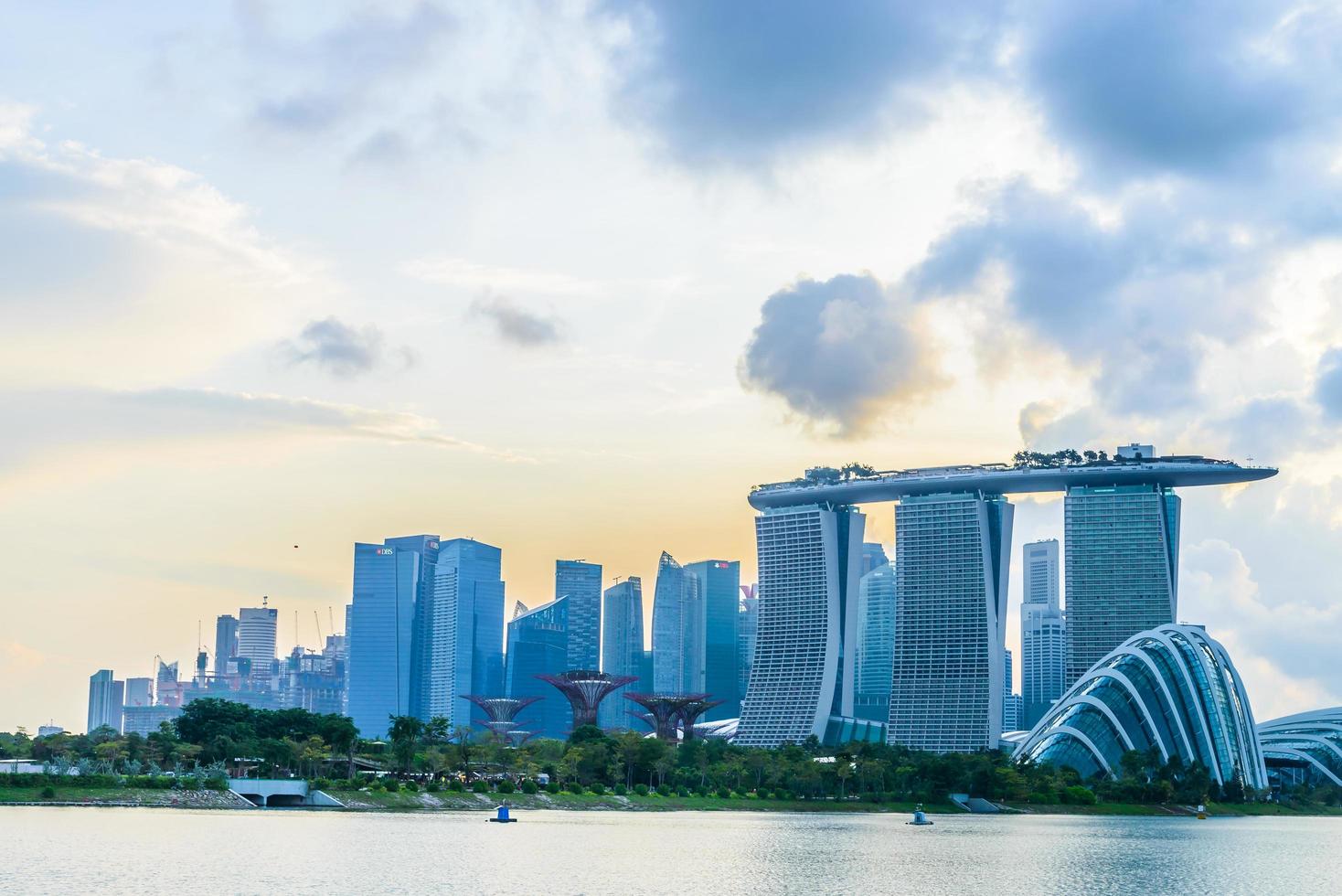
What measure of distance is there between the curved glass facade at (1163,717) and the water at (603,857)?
58060 millimetres

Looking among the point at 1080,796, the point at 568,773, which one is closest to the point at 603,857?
the point at 568,773

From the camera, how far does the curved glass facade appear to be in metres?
185

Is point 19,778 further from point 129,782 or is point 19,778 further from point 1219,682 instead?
point 1219,682

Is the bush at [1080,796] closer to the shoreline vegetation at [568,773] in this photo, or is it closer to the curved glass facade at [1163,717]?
the shoreline vegetation at [568,773]

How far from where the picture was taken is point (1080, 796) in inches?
6516

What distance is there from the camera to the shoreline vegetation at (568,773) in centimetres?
13188

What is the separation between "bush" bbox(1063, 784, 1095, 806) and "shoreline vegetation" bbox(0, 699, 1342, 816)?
15 cm

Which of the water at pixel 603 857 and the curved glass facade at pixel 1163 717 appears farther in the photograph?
the curved glass facade at pixel 1163 717

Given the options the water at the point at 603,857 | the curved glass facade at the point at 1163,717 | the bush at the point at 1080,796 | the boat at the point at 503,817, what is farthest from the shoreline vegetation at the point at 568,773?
the boat at the point at 503,817

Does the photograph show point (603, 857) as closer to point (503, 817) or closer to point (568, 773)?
point (503, 817)

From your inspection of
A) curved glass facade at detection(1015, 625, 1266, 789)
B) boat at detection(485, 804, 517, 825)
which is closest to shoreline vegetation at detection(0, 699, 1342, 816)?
curved glass facade at detection(1015, 625, 1266, 789)

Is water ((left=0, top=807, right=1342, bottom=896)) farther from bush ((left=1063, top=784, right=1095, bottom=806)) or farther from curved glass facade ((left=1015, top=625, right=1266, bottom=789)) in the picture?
curved glass facade ((left=1015, top=625, right=1266, bottom=789))

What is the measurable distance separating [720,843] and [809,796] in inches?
2528

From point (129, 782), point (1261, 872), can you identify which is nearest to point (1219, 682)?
point (1261, 872)
